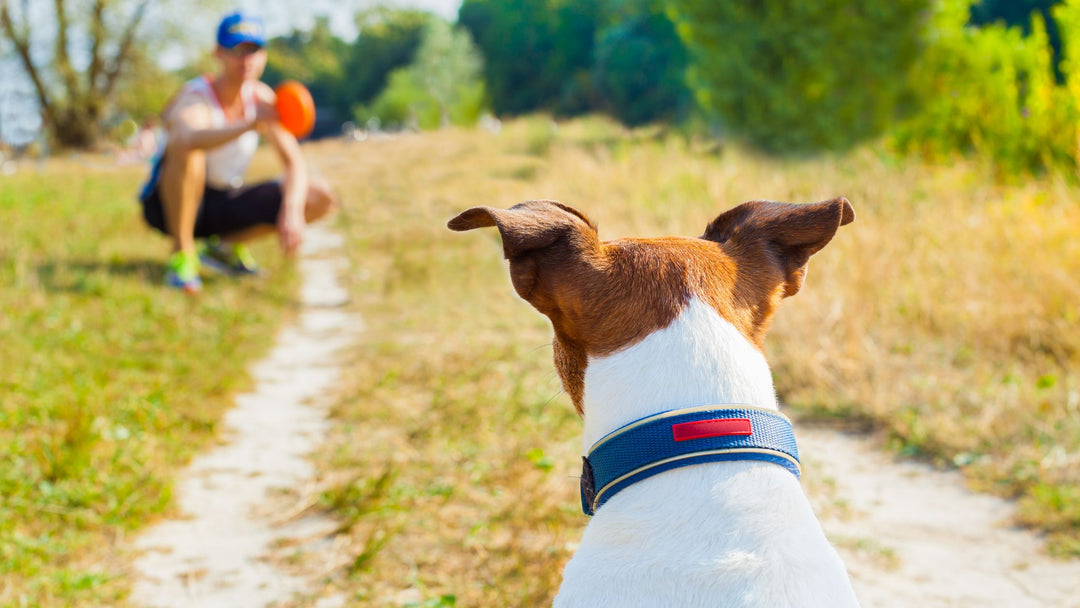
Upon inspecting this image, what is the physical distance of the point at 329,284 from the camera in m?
7.47

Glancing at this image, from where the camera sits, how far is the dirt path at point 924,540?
2736mm

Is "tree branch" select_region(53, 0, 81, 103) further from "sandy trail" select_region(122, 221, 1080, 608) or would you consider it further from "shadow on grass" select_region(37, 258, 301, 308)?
"sandy trail" select_region(122, 221, 1080, 608)

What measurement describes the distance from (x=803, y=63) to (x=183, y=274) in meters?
9.23

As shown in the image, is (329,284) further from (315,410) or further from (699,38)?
(699,38)

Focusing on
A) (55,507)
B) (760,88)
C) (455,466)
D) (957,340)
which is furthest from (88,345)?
(760,88)

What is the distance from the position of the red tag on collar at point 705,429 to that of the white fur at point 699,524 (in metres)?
0.06

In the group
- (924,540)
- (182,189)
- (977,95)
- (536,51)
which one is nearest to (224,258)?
(182,189)

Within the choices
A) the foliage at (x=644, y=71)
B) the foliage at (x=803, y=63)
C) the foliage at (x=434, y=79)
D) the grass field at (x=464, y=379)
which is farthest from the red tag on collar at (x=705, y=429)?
the foliage at (x=434, y=79)

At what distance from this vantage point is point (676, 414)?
1473 millimetres

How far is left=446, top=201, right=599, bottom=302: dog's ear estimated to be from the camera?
1664 millimetres

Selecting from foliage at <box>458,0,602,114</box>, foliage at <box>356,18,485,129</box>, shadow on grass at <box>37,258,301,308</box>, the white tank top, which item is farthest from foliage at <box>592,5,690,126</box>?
shadow on grass at <box>37,258,301,308</box>

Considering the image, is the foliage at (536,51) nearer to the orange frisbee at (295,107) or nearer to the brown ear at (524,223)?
the orange frisbee at (295,107)

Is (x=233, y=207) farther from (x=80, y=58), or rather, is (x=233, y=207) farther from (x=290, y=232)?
(x=80, y=58)

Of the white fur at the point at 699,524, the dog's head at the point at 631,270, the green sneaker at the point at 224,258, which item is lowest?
the green sneaker at the point at 224,258
